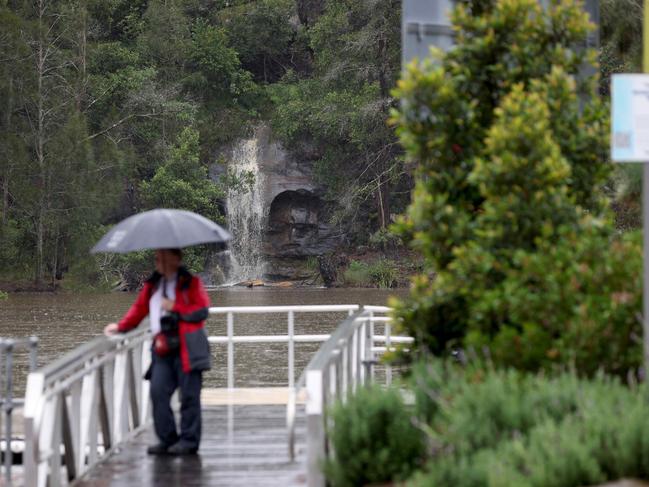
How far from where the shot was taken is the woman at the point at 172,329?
9.49 m

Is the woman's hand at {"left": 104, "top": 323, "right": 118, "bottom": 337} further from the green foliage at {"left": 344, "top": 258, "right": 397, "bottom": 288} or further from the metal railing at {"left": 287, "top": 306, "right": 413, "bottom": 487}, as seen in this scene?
the green foliage at {"left": 344, "top": 258, "right": 397, "bottom": 288}

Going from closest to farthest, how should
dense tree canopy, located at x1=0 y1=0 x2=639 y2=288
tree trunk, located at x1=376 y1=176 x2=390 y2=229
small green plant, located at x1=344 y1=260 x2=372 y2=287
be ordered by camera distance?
1. dense tree canopy, located at x1=0 y1=0 x2=639 y2=288
2. small green plant, located at x1=344 y1=260 x2=372 y2=287
3. tree trunk, located at x1=376 y1=176 x2=390 y2=229

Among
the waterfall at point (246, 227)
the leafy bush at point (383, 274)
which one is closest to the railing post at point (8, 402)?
the leafy bush at point (383, 274)

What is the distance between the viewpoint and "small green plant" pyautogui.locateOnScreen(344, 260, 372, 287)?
64.0 m

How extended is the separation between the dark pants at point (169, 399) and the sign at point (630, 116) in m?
3.93

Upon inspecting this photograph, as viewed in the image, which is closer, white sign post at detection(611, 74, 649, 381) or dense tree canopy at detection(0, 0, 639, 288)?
white sign post at detection(611, 74, 649, 381)

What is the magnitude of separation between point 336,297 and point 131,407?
143ft

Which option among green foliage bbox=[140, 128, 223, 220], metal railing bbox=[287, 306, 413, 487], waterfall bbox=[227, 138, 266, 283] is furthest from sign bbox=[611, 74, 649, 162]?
waterfall bbox=[227, 138, 266, 283]

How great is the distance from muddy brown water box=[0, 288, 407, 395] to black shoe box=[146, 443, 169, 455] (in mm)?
16964

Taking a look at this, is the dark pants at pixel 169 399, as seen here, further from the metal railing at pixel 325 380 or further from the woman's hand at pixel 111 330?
the metal railing at pixel 325 380

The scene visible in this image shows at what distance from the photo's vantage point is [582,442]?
19.7 feet

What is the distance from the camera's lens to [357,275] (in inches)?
2530

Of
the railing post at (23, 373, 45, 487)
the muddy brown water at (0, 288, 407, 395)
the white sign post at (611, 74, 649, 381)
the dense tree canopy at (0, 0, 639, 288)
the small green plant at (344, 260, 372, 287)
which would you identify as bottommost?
the muddy brown water at (0, 288, 407, 395)

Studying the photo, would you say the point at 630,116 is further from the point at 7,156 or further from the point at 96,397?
the point at 7,156
